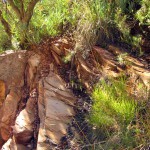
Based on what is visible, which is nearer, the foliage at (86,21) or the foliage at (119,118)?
the foliage at (119,118)

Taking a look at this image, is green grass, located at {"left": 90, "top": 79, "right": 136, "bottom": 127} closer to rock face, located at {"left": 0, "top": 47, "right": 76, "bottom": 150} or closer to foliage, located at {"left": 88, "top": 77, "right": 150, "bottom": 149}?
foliage, located at {"left": 88, "top": 77, "right": 150, "bottom": 149}

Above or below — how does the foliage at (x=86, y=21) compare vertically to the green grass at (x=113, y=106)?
above

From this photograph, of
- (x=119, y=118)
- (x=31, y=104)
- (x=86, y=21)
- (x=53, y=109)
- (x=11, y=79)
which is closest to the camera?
(x=119, y=118)

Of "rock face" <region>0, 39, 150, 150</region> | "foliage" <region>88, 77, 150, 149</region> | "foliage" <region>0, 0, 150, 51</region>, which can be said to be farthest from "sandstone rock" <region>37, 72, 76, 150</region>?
"foliage" <region>0, 0, 150, 51</region>

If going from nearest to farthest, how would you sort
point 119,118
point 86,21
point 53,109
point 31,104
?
1. point 119,118
2. point 53,109
3. point 31,104
4. point 86,21

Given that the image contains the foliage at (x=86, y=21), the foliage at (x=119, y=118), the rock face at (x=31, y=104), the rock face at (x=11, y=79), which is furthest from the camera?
the rock face at (x=11, y=79)

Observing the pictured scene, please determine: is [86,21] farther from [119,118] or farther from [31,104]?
[119,118]

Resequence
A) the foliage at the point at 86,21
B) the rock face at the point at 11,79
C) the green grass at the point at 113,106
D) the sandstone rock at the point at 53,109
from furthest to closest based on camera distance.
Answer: the rock face at the point at 11,79 → the foliage at the point at 86,21 → the sandstone rock at the point at 53,109 → the green grass at the point at 113,106

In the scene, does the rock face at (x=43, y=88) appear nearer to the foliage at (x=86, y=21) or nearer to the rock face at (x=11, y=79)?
the rock face at (x=11, y=79)

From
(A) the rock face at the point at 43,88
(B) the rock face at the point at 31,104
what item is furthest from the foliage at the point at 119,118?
(B) the rock face at the point at 31,104

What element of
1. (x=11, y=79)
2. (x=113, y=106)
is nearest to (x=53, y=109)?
(x=113, y=106)

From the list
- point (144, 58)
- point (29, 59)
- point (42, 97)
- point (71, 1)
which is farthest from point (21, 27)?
point (144, 58)

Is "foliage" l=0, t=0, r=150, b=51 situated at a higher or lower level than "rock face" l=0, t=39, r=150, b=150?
higher

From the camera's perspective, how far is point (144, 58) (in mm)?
3246
